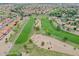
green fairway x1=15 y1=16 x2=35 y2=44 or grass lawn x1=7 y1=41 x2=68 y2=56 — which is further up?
green fairway x1=15 y1=16 x2=35 y2=44

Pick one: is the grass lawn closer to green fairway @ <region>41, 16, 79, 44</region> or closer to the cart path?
the cart path

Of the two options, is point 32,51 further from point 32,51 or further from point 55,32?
point 55,32

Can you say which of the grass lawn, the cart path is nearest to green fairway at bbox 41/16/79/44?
the cart path

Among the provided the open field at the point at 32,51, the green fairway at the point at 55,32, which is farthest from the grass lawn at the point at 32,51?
the green fairway at the point at 55,32

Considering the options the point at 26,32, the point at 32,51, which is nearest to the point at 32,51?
the point at 32,51

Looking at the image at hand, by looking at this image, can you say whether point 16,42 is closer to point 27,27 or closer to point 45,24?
point 27,27
